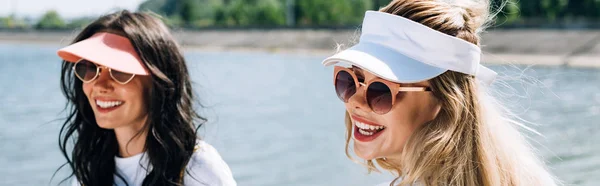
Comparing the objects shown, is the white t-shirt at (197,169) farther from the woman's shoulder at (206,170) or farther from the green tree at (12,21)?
the green tree at (12,21)

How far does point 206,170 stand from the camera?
2.46 meters

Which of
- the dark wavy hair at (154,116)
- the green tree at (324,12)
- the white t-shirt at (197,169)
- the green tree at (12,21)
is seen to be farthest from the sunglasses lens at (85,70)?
the green tree at (12,21)

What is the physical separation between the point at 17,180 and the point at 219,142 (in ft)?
9.82

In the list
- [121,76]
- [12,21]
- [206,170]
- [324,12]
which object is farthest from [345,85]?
[12,21]

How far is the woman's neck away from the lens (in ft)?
8.41

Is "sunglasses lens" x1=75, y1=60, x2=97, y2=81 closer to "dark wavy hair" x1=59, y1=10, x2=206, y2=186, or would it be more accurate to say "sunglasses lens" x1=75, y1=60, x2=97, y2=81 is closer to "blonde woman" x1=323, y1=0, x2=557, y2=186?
"dark wavy hair" x1=59, y1=10, x2=206, y2=186

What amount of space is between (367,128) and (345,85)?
0.39ft

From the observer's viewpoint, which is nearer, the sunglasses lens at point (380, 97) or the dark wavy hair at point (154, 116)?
the sunglasses lens at point (380, 97)

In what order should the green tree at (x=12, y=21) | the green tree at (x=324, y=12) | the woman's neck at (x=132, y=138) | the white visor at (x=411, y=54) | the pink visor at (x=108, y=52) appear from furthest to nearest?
1. the green tree at (x=12, y=21)
2. the green tree at (x=324, y=12)
3. the woman's neck at (x=132, y=138)
4. the pink visor at (x=108, y=52)
5. the white visor at (x=411, y=54)

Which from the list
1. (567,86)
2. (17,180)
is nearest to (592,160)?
(17,180)

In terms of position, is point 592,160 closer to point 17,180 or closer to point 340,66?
point 17,180

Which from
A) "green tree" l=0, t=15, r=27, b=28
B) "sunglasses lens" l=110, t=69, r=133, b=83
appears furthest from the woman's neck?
"green tree" l=0, t=15, r=27, b=28

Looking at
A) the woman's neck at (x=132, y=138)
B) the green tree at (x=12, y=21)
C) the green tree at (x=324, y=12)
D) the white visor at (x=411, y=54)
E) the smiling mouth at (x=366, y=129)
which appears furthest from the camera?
the green tree at (x=12, y=21)

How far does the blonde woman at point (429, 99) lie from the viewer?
5.71 feet
